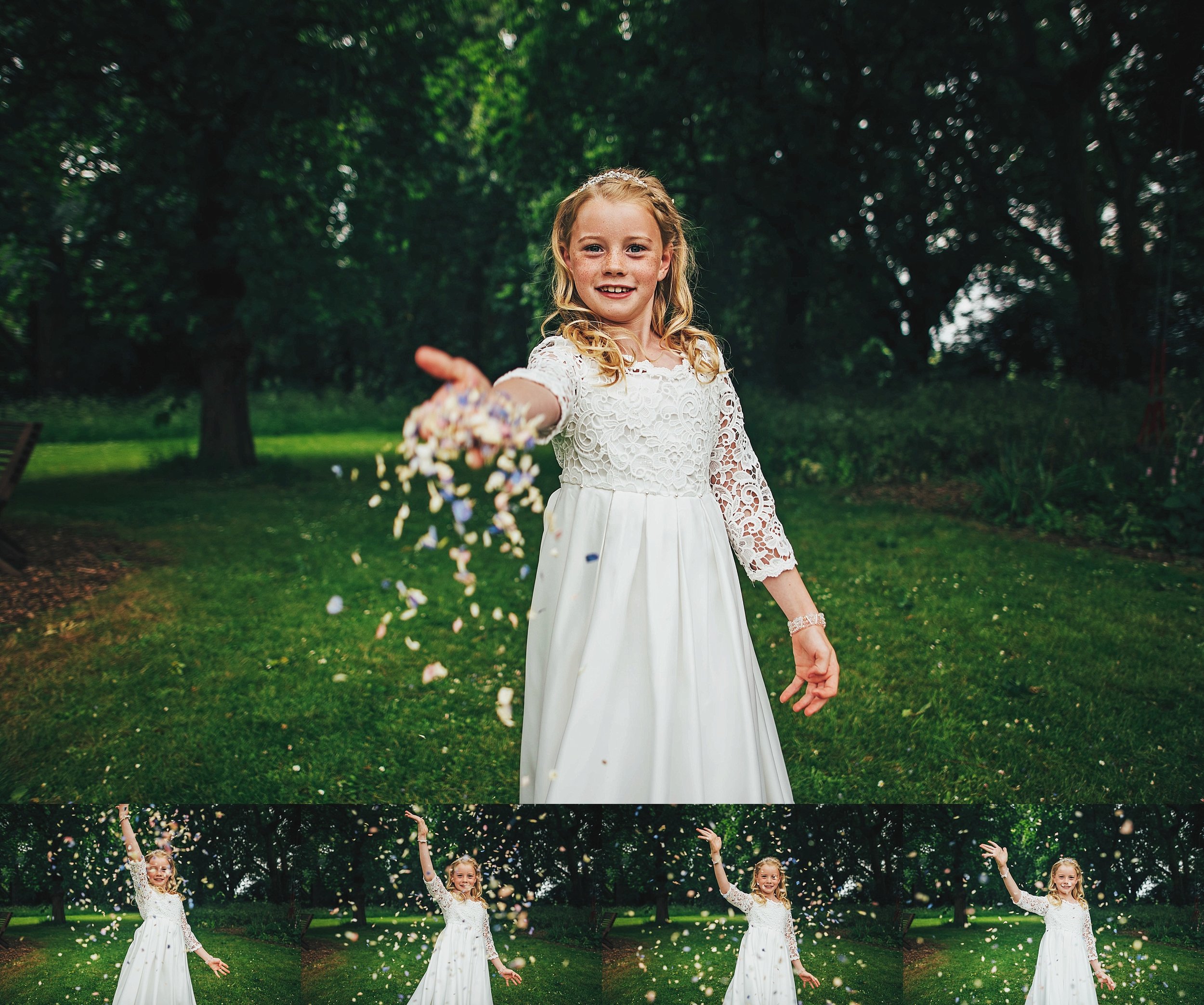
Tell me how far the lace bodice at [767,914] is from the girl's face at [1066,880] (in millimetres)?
618

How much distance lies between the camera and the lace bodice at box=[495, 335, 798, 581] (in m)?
2.03

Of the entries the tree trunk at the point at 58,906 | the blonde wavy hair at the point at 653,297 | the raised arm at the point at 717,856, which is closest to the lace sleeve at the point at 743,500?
the blonde wavy hair at the point at 653,297

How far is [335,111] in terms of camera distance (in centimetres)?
1114

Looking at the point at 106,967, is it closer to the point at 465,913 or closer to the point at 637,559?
the point at 465,913

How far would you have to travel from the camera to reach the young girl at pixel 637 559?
78.9 inches

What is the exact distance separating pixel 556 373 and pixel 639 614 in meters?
0.61

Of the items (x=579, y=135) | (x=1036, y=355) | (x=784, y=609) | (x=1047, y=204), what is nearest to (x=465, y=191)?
(x=579, y=135)

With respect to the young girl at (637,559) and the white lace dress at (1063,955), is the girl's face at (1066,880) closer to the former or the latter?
the white lace dress at (1063,955)

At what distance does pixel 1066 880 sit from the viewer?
1.94 m

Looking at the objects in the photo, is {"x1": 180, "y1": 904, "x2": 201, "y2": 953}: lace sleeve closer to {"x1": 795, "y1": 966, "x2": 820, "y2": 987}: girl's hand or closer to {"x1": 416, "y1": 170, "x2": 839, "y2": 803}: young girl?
{"x1": 416, "y1": 170, "x2": 839, "y2": 803}: young girl

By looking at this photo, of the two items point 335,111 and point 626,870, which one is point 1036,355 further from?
point 626,870

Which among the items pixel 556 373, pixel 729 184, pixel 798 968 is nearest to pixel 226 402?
pixel 729 184

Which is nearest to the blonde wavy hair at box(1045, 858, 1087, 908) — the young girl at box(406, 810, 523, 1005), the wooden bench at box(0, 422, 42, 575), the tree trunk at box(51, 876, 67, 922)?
the young girl at box(406, 810, 523, 1005)

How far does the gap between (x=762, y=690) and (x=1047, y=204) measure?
59.3ft
